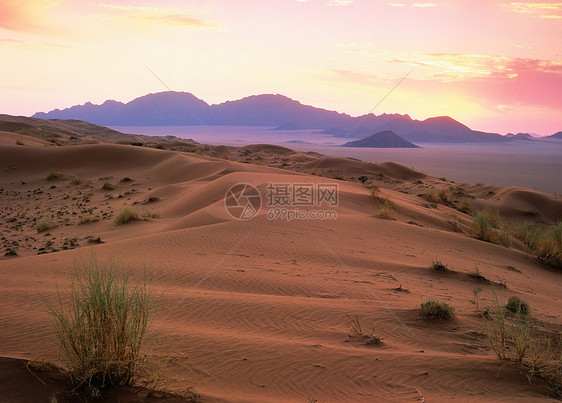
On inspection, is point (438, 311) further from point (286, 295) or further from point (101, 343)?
point (101, 343)

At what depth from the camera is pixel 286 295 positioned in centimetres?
721

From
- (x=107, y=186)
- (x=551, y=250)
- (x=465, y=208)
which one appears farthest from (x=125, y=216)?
(x=465, y=208)

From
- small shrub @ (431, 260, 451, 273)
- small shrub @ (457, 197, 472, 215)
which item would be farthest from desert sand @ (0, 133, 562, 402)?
small shrub @ (457, 197, 472, 215)

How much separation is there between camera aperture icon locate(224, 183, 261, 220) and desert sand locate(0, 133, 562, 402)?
44 centimetres

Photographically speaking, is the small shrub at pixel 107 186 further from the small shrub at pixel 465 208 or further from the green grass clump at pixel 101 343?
the small shrub at pixel 465 208

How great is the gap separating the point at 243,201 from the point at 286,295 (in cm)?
841

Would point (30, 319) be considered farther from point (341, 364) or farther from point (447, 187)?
point (447, 187)

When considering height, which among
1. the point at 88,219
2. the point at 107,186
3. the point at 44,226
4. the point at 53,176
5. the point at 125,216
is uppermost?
the point at 53,176

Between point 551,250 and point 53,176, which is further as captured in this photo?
Result: point 53,176

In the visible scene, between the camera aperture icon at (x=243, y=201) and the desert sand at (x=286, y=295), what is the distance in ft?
1.43

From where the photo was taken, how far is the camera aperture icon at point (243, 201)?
1358 cm

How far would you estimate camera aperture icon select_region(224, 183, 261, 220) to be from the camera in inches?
535

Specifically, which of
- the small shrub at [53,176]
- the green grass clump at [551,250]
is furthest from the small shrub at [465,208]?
the small shrub at [53,176]

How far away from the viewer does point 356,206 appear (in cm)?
1644
